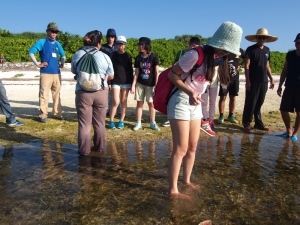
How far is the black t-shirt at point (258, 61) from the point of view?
686cm

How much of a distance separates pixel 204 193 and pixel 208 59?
164 cm

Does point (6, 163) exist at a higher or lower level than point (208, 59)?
lower

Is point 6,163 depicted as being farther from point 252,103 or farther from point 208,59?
point 252,103

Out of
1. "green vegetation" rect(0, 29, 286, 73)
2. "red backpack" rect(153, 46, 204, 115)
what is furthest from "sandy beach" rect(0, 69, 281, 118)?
"green vegetation" rect(0, 29, 286, 73)

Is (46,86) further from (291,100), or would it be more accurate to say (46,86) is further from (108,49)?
(291,100)

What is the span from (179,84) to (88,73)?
6.69ft

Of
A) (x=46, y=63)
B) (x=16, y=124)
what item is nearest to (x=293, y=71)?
(x=46, y=63)

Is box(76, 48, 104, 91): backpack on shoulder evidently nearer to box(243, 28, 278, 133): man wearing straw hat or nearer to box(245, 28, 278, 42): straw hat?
box(243, 28, 278, 133): man wearing straw hat

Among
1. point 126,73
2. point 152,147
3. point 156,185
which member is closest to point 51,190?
point 156,185

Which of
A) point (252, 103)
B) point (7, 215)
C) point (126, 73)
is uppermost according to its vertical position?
point (126, 73)

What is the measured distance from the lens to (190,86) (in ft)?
11.0

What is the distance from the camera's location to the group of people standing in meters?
3.24

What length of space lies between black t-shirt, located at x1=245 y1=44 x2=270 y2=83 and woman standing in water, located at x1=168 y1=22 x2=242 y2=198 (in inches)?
149

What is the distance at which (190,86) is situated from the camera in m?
3.36
